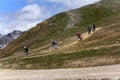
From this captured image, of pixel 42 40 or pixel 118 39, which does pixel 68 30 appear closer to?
pixel 42 40

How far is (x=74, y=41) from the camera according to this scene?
319 ft

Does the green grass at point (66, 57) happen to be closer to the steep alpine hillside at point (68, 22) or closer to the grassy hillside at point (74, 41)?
the grassy hillside at point (74, 41)

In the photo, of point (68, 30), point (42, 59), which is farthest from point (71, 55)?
point (68, 30)

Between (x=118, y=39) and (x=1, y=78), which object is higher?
(x=118, y=39)

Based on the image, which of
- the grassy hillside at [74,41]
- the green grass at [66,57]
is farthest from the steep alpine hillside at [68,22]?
the green grass at [66,57]

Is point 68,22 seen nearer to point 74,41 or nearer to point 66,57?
point 74,41

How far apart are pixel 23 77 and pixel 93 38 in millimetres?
31100

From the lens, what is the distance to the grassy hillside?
68.4 m

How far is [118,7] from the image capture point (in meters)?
135

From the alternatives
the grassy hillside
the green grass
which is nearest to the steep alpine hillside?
the grassy hillside

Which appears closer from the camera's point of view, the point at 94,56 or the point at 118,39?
the point at 94,56

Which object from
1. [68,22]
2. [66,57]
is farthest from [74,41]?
[68,22]

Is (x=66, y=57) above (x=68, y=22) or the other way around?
the other way around

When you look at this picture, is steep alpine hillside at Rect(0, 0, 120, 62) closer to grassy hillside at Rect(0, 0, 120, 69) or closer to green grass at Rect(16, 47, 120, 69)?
grassy hillside at Rect(0, 0, 120, 69)
